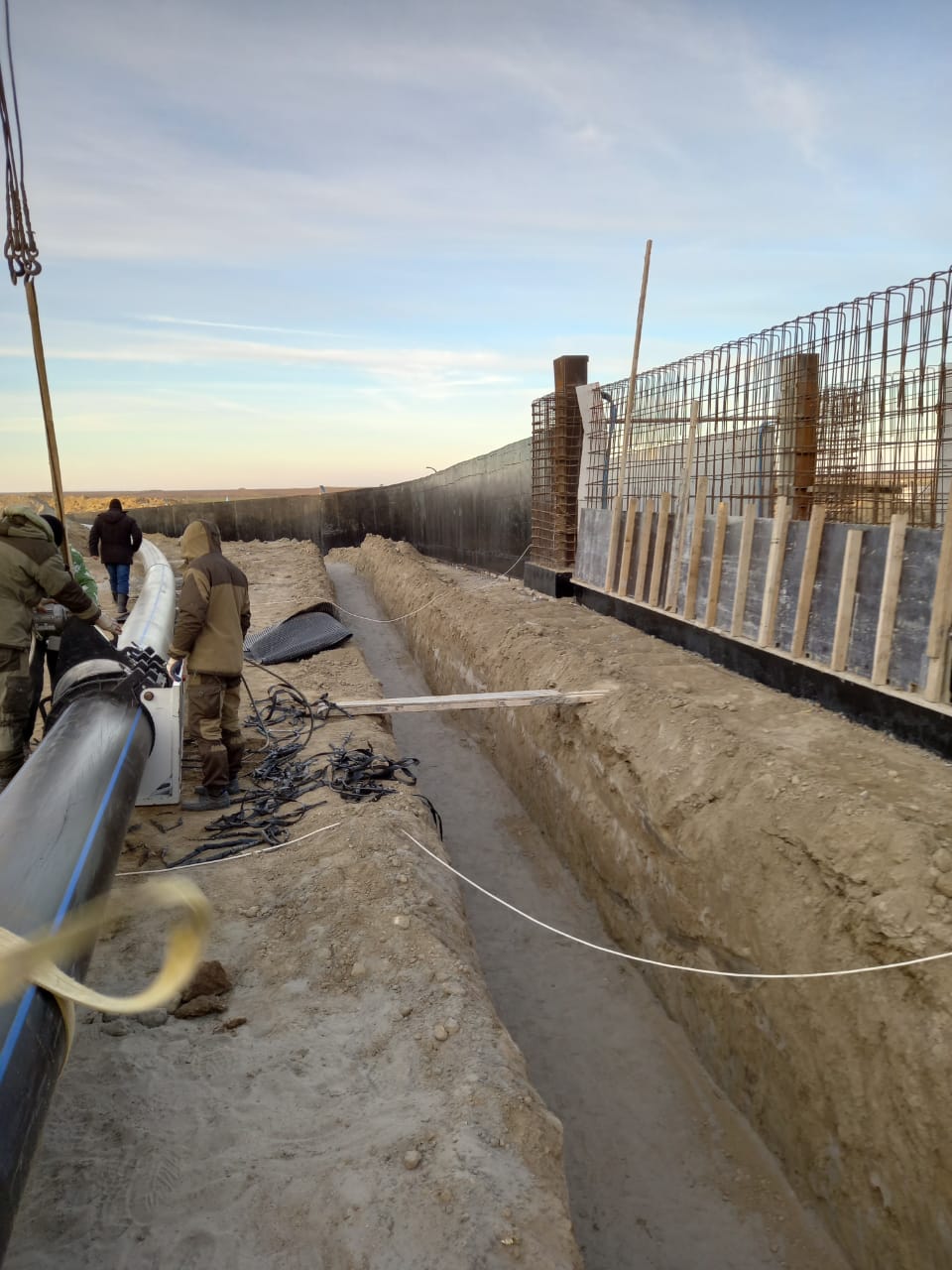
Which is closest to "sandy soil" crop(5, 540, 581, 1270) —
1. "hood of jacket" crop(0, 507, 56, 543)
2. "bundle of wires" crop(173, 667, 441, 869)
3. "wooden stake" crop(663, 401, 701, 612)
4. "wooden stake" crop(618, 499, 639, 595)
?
"bundle of wires" crop(173, 667, 441, 869)

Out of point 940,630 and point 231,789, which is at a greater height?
point 940,630

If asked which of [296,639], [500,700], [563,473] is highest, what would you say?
[563,473]

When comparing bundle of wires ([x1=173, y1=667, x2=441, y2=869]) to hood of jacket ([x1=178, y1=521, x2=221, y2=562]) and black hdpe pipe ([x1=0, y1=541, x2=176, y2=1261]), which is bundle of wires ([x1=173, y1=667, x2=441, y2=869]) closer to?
black hdpe pipe ([x1=0, y1=541, x2=176, y2=1261])


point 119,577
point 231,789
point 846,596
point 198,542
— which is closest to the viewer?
point 198,542

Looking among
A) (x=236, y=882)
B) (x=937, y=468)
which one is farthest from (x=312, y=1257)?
(x=937, y=468)

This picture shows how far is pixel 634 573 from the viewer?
388 inches

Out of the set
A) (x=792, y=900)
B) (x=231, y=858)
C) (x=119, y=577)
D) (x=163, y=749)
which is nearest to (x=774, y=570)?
(x=792, y=900)

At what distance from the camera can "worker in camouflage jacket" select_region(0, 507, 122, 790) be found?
5414mm

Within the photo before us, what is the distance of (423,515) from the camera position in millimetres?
23141

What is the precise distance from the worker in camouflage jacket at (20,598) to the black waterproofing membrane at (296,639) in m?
4.07

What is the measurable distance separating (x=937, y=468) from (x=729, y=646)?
86.2 inches

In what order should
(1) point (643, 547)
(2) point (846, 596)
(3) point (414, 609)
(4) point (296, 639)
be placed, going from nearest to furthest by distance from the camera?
1. (2) point (846, 596)
2. (1) point (643, 547)
3. (4) point (296, 639)
4. (3) point (414, 609)

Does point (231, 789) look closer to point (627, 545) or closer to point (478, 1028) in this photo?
point (478, 1028)

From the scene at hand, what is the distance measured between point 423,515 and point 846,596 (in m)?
18.0
